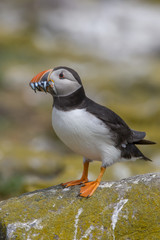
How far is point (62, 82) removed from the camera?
4.88 metres

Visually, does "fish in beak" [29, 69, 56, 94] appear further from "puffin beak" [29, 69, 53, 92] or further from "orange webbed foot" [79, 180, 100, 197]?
"orange webbed foot" [79, 180, 100, 197]

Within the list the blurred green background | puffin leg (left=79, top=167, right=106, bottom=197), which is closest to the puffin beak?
puffin leg (left=79, top=167, right=106, bottom=197)

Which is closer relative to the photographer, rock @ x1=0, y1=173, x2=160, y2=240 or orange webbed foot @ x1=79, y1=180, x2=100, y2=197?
rock @ x1=0, y1=173, x2=160, y2=240

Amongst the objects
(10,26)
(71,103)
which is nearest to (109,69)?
(10,26)

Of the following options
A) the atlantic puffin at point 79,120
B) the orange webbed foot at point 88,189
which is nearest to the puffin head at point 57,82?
the atlantic puffin at point 79,120

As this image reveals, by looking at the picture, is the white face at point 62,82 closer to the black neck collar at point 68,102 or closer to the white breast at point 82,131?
the black neck collar at point 68,102

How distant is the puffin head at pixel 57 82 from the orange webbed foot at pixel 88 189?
4.01 feet

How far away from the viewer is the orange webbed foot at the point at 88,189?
492cm

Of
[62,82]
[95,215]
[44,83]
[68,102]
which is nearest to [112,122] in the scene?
[68,102]

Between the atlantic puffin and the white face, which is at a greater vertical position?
the white face

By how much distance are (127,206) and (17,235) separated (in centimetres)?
134

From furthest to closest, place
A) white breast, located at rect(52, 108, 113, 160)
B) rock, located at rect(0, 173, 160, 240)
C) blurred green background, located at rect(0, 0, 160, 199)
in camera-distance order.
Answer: blurred green background, located at rect(0, 0, 160, 199) → white breast, located at rect(52, 108, 113, 160) → rock, located at rect(0, 173, 160, 240)

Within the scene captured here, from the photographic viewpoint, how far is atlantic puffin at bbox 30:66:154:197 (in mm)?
4840

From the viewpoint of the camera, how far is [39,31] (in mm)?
24125
